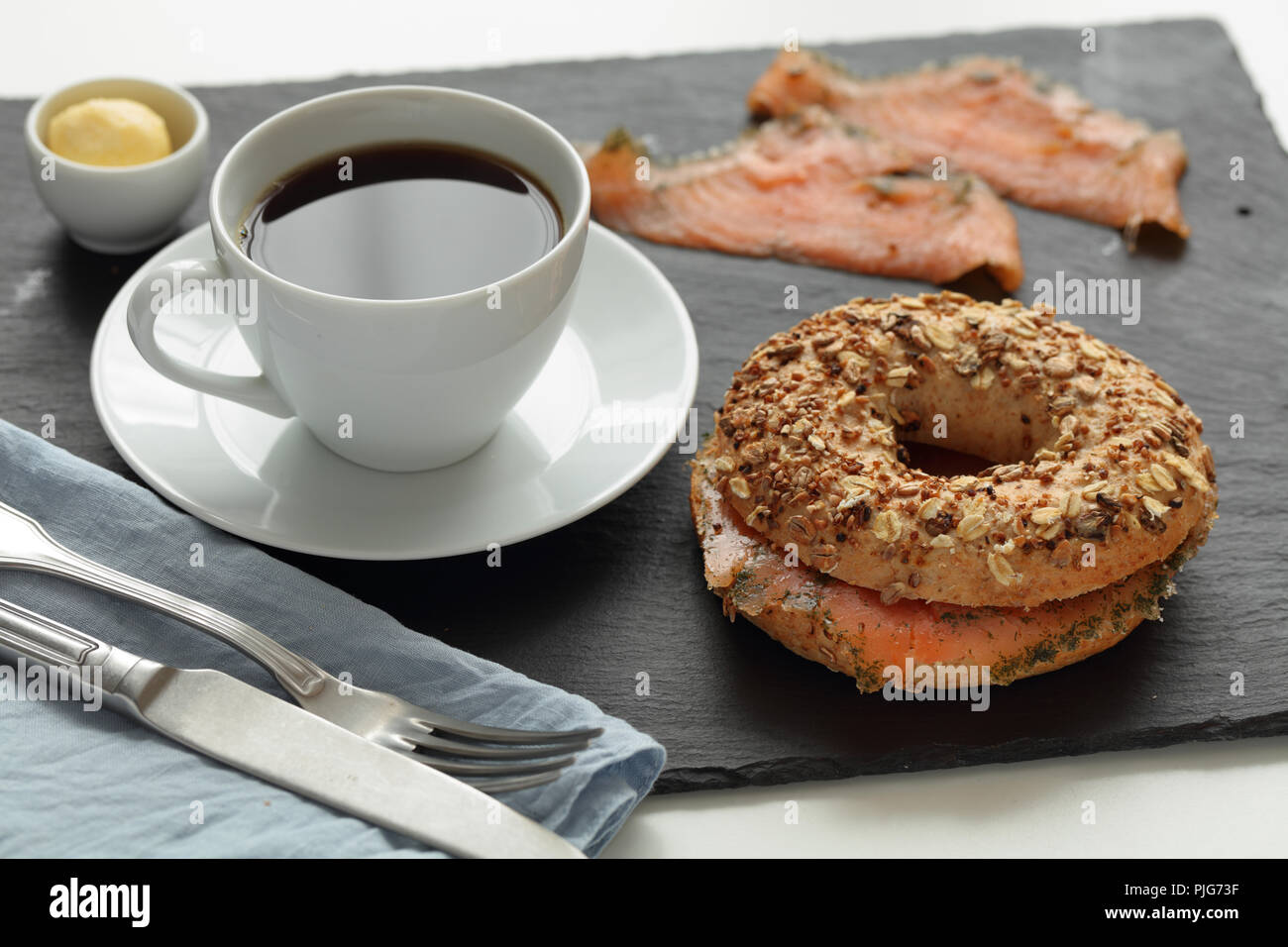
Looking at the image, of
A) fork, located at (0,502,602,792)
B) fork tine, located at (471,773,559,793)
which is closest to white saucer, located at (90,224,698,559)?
fork, located at (0,502,602,792)

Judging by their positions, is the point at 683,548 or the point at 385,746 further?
the point at 683,548

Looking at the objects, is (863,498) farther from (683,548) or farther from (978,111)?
(978,111)

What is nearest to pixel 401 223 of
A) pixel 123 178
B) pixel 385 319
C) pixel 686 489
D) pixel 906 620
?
pixel 385 319

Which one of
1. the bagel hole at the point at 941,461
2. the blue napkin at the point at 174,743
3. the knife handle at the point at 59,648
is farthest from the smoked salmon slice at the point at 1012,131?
the knife handle at the point at 59,648

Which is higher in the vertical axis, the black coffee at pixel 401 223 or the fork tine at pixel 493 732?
the black coffee at pixel 401 223

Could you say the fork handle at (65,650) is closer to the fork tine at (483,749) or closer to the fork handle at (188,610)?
the fork handle at (188,610)
